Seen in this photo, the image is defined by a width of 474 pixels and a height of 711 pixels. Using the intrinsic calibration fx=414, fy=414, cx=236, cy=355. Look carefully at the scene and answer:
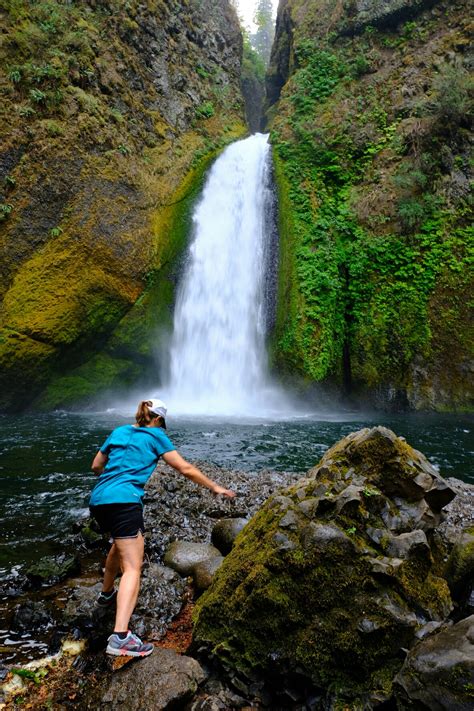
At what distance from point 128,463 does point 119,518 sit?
39 cm

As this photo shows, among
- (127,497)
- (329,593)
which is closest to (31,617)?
(127,497)

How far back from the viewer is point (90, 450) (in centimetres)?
863

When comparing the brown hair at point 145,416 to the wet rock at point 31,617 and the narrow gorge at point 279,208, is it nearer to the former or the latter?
the wet rock at point 31,617

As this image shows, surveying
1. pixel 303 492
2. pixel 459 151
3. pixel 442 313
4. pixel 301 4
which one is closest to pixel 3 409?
pixel 303 492

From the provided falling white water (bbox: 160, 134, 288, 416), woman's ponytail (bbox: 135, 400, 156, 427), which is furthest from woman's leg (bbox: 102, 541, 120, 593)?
falling white water (bbox: 160, 134, 288, 416)

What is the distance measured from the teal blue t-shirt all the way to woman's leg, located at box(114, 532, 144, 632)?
300mm

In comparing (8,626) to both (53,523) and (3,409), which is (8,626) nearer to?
(53,523)

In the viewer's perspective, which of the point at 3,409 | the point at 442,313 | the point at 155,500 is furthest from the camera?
the point at 442,313

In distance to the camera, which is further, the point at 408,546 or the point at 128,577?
the point at 128,577

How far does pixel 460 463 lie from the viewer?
8438 mm

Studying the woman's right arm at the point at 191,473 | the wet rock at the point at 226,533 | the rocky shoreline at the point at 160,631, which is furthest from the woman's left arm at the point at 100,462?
the wet rock at the point at 226,533

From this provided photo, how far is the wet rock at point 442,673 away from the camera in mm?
1781

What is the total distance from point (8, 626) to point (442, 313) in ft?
44.2

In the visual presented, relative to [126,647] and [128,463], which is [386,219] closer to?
[128,463]
